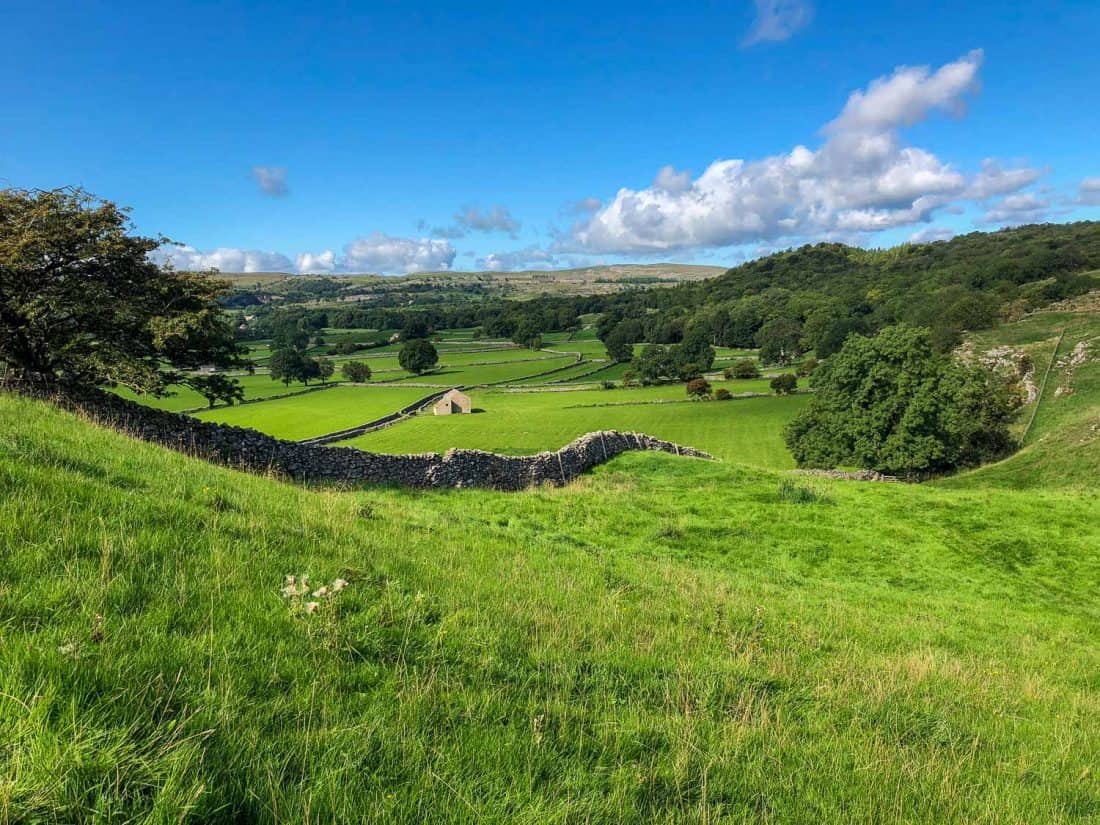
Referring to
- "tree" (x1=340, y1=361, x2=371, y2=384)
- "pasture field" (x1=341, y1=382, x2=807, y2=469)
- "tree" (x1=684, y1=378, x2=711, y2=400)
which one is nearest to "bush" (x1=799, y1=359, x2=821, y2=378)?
"tree" (x1=684, y1=378, x2=711, y2=400)

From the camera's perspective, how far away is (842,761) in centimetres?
395

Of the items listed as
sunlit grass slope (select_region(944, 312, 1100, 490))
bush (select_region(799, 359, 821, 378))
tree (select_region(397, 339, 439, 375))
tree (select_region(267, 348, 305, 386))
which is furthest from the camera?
tree (select_region(397, 339, 439, 375))

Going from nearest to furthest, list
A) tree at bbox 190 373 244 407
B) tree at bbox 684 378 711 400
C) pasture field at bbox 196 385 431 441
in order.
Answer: tree at bbox 190 373 244 407, pasture field at bbox 196 385 431 441, tree at bbox 684 378 711 400

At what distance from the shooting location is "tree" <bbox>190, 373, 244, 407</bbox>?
18.1 metres

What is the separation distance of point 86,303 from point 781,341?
133715 millimetres

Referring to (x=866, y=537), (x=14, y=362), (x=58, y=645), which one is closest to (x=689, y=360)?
(x=866, y=537)

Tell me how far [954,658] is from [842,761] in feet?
18.4

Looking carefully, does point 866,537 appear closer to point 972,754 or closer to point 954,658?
point 954,658

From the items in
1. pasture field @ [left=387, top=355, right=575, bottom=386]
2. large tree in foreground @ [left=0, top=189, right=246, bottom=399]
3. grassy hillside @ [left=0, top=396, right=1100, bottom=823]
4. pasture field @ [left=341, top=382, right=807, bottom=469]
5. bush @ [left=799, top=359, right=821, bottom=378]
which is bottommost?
pasture field @ [left=341, top=382, right=807, bottom=469]

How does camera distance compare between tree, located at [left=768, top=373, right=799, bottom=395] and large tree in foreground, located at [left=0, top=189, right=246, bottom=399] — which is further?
tree, located at [left=768, top=373, right=799, bottom=395]

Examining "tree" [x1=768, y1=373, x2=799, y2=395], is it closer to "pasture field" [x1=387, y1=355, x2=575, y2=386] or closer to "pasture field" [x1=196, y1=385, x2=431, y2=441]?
"pasture field" [x1=387, y1=355, x2=575, y2=386]

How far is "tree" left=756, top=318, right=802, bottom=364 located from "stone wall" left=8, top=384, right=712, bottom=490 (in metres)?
111

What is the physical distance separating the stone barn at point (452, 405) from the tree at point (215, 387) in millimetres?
54683

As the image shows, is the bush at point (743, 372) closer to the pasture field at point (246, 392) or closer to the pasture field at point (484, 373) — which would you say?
the pasture field at point (484, 373)
